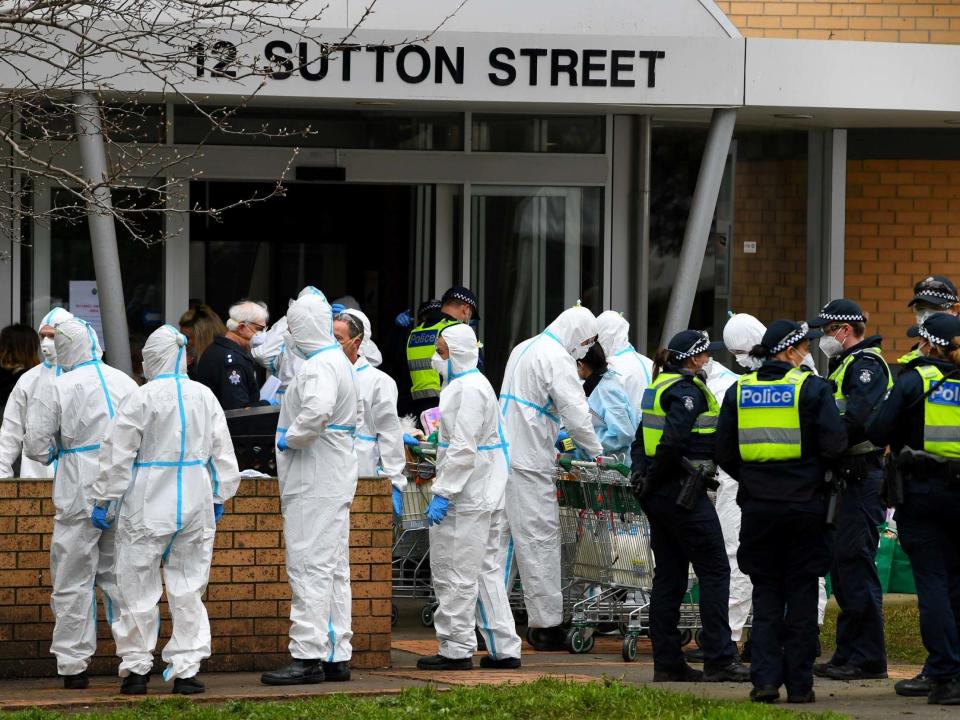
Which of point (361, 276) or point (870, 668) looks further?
point (361, 276)

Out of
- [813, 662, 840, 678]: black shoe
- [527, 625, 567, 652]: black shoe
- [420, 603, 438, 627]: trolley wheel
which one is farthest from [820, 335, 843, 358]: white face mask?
[420, 603, 438, 627]: trolley wheel

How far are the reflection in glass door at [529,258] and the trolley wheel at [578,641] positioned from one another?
598cm

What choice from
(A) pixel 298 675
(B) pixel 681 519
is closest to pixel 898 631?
(B) pixel 681 519

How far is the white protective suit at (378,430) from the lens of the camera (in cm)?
1042

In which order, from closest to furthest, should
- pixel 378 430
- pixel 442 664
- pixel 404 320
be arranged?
pixel 442 664 < pixel 378 430 < pixel 404 320

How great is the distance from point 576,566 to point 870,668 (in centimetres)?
202

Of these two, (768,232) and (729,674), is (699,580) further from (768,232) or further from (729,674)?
(768,232)

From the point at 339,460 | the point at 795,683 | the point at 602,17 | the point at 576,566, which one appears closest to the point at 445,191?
the point at 602,17

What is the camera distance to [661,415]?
9148mm

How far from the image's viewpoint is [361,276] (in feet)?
55.3

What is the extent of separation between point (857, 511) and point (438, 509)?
2288mm

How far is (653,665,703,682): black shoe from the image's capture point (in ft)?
29.8

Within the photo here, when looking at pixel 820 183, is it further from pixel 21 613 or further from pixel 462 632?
pixel 21 613

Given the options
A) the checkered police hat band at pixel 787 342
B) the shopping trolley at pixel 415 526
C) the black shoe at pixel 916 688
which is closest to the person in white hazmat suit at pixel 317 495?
the shopping trolley at pixel 415 526
